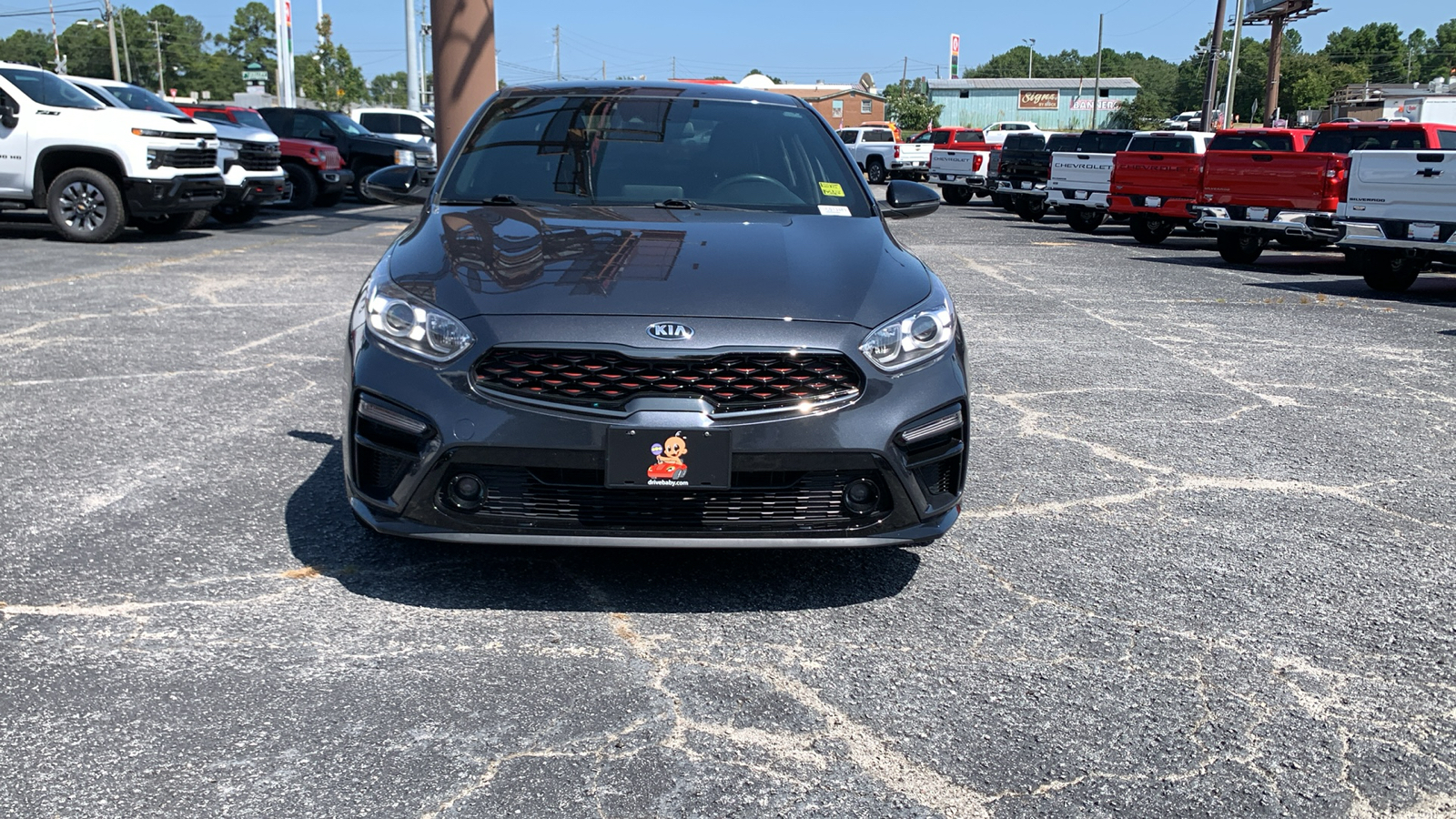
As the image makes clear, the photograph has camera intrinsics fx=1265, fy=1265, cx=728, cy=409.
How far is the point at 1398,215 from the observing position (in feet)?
38.2

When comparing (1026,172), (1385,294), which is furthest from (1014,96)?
(1385,294)

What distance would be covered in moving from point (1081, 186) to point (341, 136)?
1311 centimetres

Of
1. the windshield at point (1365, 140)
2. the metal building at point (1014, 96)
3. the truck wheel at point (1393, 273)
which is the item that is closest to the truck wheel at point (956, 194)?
the windshield at point (1365, 140)

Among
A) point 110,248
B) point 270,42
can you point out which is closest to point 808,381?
point 110,248

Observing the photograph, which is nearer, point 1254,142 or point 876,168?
point 1254,142

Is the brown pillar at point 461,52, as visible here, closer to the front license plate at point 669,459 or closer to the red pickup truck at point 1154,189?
the red pickup truck at point 1154,189

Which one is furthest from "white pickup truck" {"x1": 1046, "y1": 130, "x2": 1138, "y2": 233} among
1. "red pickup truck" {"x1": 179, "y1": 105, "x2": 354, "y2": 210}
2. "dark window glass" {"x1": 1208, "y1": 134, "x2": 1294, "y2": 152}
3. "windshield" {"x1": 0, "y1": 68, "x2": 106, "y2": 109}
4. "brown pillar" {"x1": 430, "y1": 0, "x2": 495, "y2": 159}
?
"windshield" {"x1": 0, "y1": 68, "x2": 106, "y2": 109}

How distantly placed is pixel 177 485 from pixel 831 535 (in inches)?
103

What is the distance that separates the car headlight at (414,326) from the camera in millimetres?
3402

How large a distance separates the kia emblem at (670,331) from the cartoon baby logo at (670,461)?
0.89 feet

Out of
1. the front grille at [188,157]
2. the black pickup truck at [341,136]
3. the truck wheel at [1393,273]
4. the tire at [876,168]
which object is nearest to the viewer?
the truck wheel at [1393,273]

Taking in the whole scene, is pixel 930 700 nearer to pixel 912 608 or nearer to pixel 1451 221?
pixel 912 608

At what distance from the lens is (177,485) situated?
468 cm

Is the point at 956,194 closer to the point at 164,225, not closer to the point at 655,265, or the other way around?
the point at 164,225
